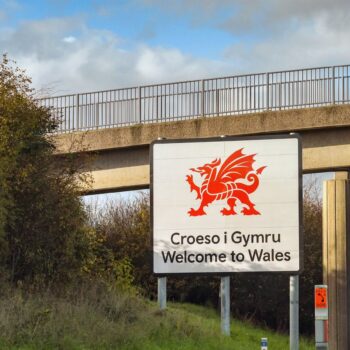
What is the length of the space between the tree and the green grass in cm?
135

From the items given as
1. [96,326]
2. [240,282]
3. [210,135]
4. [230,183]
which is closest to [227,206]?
[230,183]

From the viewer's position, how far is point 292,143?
62.0ft

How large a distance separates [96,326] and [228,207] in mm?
4328

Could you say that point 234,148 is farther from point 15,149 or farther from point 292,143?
point 15,149

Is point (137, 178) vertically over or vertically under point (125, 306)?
over

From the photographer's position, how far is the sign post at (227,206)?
738 inches

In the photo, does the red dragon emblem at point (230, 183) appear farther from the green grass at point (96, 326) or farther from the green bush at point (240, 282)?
the green bush at point (240, 282)

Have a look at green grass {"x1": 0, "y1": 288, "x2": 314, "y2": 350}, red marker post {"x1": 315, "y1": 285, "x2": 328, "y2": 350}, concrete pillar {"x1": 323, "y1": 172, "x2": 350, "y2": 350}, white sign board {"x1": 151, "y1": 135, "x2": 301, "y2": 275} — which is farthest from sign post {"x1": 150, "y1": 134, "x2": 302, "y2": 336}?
concrete pillar {"x1": 323, "y1": 172, "x2": 350, "y2": 350}

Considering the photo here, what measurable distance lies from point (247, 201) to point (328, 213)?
21.2 feet

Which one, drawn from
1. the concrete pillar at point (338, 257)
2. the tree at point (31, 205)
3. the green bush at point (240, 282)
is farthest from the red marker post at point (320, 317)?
the green bush at point (240, 282)

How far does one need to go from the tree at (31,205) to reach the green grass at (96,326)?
1348mm

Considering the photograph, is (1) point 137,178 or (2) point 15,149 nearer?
(2) point 15,149

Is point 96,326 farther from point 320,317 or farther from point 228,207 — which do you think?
point 228,207

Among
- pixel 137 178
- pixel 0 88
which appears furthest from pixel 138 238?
pixel 0 88
